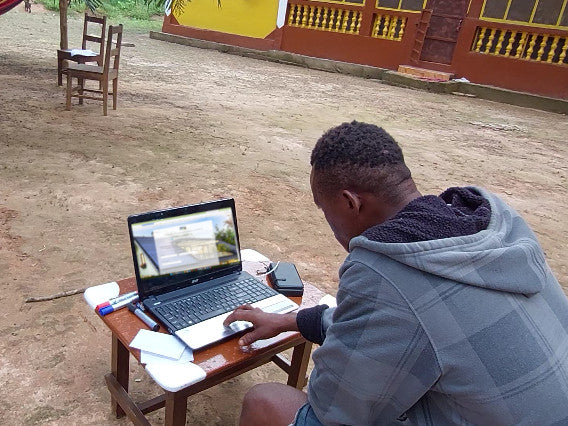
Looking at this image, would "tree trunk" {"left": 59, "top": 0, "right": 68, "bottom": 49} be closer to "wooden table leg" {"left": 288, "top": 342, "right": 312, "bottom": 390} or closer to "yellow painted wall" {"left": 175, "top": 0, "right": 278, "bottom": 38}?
"wooden table leg" {"left": 288, "top": 342, "right": 312, "bottom": 390}

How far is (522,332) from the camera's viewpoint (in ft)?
3.10

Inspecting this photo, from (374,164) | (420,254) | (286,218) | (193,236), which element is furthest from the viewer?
(286,218)

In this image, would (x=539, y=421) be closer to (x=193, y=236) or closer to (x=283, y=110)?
(x=193, y=236)

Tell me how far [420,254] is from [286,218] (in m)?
2.94

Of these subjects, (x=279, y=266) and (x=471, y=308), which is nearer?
(x=471, y=308)

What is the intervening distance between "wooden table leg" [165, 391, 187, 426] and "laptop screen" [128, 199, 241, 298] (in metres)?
0.33

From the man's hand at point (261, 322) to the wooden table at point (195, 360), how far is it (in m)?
0.04

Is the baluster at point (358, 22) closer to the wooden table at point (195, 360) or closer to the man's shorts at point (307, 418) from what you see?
the wooden table at point (195, 360)

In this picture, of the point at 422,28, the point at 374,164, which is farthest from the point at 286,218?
the point at 422,28

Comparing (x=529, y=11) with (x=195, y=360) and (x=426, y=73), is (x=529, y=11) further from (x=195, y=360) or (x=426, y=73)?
(x=195, y=360)

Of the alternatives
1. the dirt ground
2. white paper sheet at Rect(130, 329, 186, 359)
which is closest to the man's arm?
white paper sheet at Rect(130, 329, 186, 359)

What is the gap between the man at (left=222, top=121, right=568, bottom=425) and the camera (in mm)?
933

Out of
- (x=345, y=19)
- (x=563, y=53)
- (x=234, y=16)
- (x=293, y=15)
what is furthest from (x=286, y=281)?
(x=234, y=16)

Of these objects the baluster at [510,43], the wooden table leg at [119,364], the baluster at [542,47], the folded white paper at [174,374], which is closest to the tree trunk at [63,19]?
the wooden table leg at [119,364]
